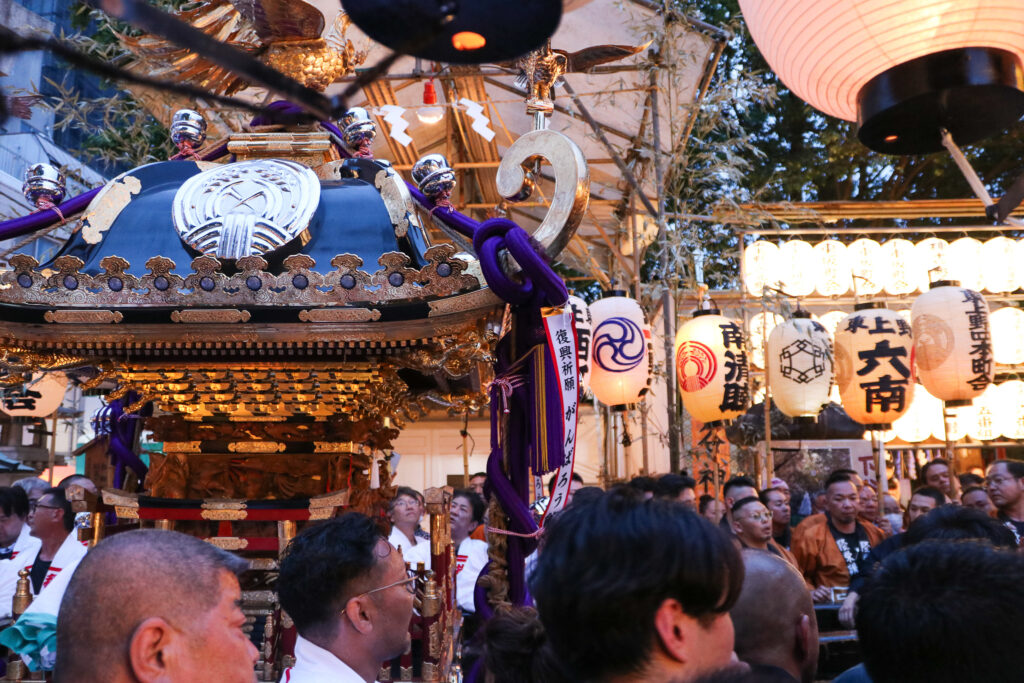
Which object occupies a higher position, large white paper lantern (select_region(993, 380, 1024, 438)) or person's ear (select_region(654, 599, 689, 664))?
large white paper lantern (select_region(993, 380, 1024, 438))

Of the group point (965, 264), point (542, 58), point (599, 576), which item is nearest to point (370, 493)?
point (542, 58)

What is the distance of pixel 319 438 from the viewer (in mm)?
4309

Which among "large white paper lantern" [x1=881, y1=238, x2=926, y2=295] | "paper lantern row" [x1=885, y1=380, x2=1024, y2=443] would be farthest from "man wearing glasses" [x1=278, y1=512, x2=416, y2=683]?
"paper lantern row" [x1=885, y1=380, x2=1024, y2=443]

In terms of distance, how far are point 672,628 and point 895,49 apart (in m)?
2.36

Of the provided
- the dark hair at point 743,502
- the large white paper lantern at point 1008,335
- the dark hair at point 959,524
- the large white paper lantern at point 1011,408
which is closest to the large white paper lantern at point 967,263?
the large white paper lantern at point 1008,335

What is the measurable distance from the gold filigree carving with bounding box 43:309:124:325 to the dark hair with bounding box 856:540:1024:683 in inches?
126

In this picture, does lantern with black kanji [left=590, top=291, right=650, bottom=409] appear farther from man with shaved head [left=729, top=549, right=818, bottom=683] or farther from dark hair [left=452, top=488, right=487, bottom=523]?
man with shaved head [left=729, top=549, right=818, bottom=683]

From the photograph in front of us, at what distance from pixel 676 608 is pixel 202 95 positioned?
113 centimetres

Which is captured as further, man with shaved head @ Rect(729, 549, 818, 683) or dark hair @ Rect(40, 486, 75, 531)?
dark hair @ Rect(40, 486, 75, 531)

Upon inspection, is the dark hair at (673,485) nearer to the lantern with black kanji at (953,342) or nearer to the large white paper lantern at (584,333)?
the large white paper lantern at (584,333)

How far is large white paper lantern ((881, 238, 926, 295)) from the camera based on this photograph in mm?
11625

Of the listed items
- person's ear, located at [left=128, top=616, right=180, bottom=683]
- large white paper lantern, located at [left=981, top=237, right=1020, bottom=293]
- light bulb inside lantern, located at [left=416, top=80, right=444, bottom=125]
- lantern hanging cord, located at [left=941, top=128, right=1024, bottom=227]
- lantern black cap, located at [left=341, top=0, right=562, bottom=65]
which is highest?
light bulb inside lantern, located at [left=416, top=80, right=444, bottom=125]

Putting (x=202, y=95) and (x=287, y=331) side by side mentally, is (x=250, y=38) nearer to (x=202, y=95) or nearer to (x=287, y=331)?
(x=287, y=331)

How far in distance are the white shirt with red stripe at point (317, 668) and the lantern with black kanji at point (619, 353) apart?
5.62 metres
